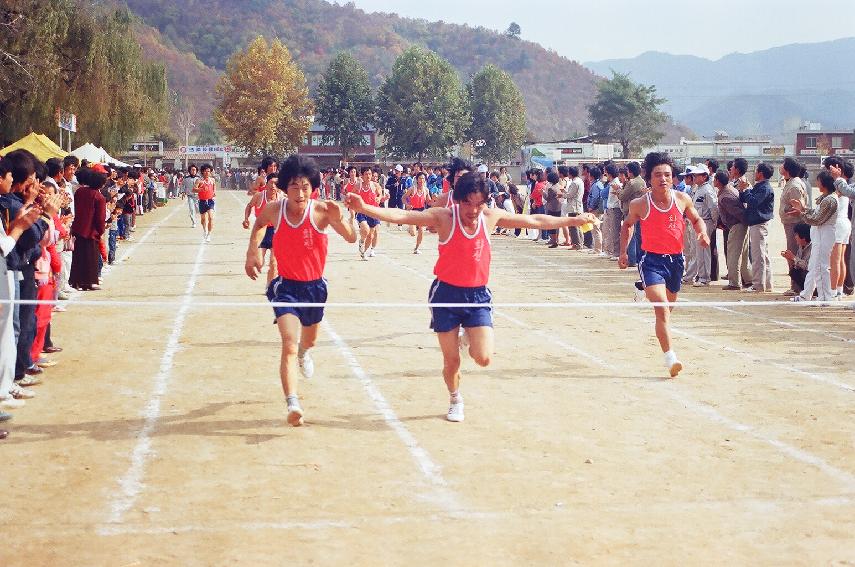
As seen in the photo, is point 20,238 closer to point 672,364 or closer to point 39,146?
point 672,364

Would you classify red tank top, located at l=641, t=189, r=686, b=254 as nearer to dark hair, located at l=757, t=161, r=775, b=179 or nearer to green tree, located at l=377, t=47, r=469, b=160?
dark hair, located at l=757, t=161, r=775, b=179

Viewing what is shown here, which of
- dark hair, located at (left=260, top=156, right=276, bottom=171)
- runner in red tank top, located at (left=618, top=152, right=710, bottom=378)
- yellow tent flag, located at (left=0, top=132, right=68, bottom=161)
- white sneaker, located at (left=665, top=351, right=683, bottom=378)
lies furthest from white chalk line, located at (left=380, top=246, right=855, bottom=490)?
yellow tent flag, located at (left=0, top=132, right=68, bottom=161)

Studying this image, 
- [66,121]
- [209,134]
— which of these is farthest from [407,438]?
[209,134]

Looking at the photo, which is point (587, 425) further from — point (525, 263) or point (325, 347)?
point (525, 263)

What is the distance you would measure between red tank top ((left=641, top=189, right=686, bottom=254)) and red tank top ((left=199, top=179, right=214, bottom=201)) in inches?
715

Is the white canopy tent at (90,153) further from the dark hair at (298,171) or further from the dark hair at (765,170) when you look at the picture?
the dark hair at (298,171)

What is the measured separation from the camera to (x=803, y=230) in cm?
1555

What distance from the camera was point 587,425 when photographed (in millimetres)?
8219

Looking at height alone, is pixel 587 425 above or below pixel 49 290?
below

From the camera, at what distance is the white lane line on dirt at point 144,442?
6.17 metres

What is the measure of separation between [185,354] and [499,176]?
28786 millimetres

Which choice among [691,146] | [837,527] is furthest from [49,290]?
[691,146]

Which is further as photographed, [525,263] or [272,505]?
[525,263]

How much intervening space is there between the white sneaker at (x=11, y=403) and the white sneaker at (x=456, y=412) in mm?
3517
